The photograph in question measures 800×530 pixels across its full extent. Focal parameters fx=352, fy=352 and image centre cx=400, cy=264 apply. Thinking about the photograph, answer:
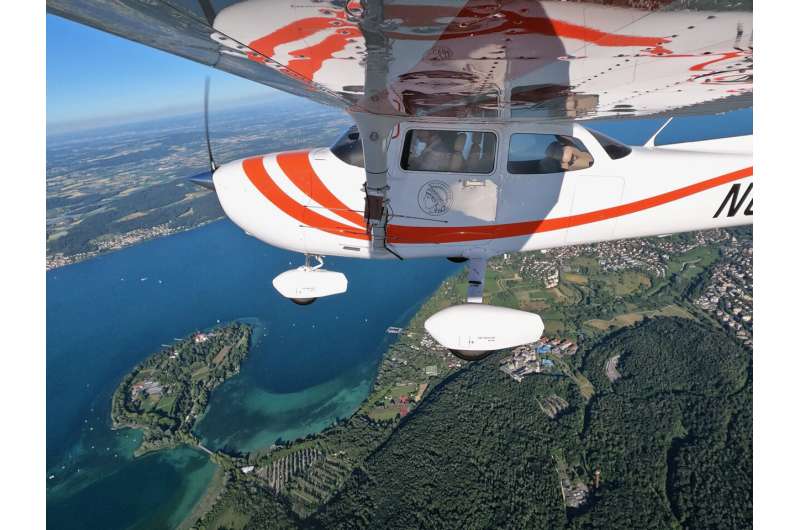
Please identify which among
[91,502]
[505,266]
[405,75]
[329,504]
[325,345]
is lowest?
[91,502]

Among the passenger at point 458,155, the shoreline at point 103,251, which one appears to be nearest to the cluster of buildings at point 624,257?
the passenger at point 458,155

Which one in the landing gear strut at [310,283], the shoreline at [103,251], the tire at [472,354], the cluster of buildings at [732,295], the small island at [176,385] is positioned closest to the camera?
the tire at [472,354]

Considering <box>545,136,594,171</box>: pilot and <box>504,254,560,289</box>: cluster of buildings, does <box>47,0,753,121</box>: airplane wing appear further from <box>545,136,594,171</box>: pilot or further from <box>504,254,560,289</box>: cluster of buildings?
<box>504,254,560,289</box>: cluster of buildings

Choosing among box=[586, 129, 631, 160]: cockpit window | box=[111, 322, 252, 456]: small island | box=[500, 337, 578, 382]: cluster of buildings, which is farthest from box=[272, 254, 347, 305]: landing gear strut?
box=[111, 322, 252, 456]: small island

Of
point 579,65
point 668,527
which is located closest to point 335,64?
point 579,65

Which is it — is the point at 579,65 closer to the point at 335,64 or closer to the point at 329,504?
the point at 335,64

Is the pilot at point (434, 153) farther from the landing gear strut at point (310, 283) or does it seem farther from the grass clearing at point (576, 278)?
the grass clearing at point (576, 278)
